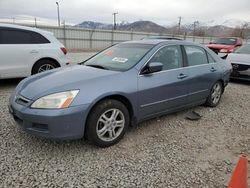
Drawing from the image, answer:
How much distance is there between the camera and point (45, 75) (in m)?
3.49

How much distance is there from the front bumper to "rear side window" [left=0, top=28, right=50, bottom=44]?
11.9 feet

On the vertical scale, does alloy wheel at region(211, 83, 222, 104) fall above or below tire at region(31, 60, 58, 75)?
below

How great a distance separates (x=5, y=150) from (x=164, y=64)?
2667 mm

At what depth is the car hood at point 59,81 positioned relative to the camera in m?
2.92

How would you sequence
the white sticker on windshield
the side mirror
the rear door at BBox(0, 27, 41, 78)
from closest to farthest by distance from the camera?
1. the side mirror
2. the white sticker on windshield
3. the rear door at BBox(0, 27, 41, 78)

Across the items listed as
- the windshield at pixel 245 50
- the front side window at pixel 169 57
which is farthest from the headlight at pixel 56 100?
the windshield at pixel 245 50

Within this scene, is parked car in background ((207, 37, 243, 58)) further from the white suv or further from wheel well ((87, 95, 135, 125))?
wheel well ((87, 95, 135, 125))

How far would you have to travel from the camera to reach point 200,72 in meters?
4.46

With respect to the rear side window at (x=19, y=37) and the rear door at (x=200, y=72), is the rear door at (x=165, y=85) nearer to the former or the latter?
the rear door at (x=200, y=72)

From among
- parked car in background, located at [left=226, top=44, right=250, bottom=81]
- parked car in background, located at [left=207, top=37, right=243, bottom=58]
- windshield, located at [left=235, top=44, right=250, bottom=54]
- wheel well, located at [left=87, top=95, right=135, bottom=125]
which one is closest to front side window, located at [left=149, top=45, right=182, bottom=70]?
wheel well, located at [left=87, top=95, right=135, bottom=125]

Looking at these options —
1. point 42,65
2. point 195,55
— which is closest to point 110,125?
point 195,55

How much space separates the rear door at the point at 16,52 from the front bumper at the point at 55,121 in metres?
3.29

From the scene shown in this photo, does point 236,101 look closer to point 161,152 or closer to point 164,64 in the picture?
point 164,64

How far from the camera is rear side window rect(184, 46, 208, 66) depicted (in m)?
4.36
